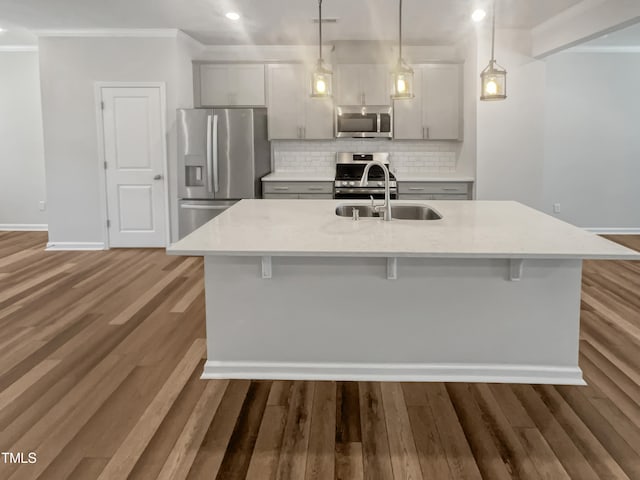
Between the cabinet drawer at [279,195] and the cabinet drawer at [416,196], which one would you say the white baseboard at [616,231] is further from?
the cabinet drawer at [279,195]

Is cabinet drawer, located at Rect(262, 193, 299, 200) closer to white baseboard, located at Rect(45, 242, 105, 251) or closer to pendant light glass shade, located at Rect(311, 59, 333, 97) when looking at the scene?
white baseboard, located at Rect(45, 242, 105, 251)

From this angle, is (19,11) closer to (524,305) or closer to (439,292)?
(439,292)

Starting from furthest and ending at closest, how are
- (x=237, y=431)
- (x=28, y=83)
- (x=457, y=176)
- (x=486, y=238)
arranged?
(x=28, y=83), (x=457, y=176), (x=486, y=238), (x=237, y=431)

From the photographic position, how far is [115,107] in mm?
6633

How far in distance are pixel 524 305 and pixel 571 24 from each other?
337 centimetres

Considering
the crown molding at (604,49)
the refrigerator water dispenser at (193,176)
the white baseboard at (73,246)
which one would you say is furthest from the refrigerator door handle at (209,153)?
the crown molding at (604,49)

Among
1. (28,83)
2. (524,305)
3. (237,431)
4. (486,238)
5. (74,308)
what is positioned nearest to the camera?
(237,431)

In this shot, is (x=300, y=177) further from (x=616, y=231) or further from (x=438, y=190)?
(x=616, y=231)

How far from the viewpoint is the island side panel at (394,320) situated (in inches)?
122

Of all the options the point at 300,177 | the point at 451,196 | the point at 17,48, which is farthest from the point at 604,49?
the point at 17,48

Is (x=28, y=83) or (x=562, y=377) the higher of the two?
(x=28, y=83)

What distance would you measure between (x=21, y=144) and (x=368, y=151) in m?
4.90

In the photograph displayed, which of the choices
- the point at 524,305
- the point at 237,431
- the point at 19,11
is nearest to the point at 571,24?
the point at 524,305

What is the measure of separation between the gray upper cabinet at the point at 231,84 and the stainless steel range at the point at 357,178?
122 centimetres
